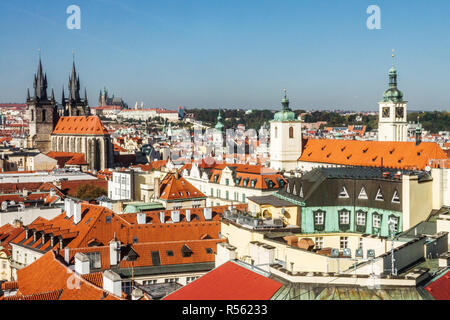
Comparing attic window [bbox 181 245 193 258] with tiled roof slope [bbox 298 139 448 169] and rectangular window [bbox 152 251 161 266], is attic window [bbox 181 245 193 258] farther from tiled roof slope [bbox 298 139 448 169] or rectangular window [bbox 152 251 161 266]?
tiled roof slope [bbox 298 139 448 169]

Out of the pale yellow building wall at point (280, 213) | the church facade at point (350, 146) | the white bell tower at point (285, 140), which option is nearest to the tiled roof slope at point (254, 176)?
the church facade at point (350, 146)

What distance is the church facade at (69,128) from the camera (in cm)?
10856

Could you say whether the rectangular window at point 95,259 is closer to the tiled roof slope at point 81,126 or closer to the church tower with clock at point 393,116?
the church tower with clock at point 393,116

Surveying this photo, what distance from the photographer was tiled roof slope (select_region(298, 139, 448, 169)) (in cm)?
5619

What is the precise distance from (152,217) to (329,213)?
37.6 feet

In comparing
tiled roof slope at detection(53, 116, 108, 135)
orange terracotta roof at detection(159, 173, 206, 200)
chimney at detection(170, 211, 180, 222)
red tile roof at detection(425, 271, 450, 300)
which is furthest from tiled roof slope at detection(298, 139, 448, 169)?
tiled roof slope at detection(53, 116, 108, 135)

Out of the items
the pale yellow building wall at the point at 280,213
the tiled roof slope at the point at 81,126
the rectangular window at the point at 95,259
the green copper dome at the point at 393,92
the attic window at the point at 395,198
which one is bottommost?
the rectangular window at the point at 95,259

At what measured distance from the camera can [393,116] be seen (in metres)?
70.8

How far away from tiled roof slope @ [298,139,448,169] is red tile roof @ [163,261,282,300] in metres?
41.4

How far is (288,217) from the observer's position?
24.6 m

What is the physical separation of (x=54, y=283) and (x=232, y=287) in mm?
9063

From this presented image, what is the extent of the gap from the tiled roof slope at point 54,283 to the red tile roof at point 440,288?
25.5 feet
